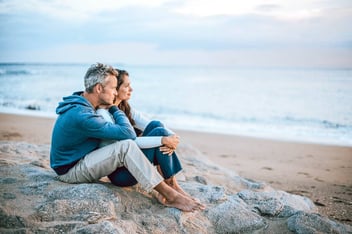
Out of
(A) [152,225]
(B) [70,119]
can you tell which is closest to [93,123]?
(B) [70,119]

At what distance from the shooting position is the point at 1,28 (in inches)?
321

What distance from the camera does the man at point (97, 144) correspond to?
3.28 m

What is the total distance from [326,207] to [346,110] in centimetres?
1252

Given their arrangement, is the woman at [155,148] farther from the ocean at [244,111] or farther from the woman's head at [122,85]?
the ocean at [244,111]

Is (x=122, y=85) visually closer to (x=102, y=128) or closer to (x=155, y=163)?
(x=102, y=128)

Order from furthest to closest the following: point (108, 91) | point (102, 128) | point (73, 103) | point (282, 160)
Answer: point (282, 160) → point (108, 91) → point (73, 103) → point (102, 128)

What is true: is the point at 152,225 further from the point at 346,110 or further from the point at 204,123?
the point at 346,110

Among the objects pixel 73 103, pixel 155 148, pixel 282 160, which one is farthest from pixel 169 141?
pixel 282 160

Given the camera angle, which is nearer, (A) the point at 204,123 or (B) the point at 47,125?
(B) the point at 47,125

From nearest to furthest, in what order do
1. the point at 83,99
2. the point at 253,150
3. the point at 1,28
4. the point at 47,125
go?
the point at 83,99 < the point at 1,28 < the point at 253,150 < the point at 47,125

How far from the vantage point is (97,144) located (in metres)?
3.51

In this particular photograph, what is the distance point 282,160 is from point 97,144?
5341 mm

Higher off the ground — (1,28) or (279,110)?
(1,28)

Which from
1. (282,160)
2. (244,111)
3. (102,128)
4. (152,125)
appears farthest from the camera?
(244,111)
